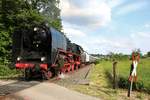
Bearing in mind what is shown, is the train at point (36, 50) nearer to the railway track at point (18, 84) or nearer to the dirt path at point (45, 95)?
the railway track at point (18, 84)

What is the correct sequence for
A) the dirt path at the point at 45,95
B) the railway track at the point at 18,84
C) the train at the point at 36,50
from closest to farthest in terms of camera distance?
1. the dirt path at the point at 45,95
2. the railway track at the point at 18,84
3. the train at the point at 36,50

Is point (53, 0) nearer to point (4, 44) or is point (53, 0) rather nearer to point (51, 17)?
point (51, 17)

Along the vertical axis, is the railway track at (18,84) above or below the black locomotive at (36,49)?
below

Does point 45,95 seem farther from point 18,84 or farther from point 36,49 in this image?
point 36,49

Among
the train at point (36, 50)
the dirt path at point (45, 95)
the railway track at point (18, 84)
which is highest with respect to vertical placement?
the train at point (36, 50)

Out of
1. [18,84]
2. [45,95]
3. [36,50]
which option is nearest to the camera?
[45,95]

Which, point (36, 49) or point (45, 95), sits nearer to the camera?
point (45, 95)

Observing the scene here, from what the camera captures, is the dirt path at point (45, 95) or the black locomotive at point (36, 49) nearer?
the dirt path at point (45, 95)

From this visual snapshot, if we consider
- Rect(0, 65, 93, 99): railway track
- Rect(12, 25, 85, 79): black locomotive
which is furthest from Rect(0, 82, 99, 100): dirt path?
Rect(12, 25, 85, 79): black locomotive

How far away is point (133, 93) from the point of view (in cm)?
1802

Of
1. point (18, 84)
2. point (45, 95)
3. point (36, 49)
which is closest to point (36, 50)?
point (36, 49)

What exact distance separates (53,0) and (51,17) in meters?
3.17

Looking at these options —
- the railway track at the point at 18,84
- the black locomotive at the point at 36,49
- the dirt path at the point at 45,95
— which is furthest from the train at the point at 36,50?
the dirt path at the point at 45,95

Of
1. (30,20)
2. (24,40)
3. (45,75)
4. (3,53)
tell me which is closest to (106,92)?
(45,75)
